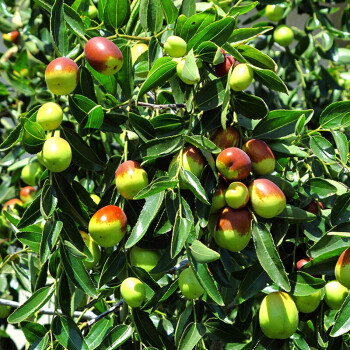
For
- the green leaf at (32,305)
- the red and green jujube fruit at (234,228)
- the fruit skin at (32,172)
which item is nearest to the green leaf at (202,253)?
the red and green jujube fruit at (234,228)

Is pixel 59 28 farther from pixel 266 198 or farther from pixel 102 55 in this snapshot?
pixel 266 198

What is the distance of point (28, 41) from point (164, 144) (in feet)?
4.07

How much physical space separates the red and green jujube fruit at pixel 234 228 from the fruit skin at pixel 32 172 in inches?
35.2

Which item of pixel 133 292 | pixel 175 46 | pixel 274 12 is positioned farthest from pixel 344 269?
pixel 274 12

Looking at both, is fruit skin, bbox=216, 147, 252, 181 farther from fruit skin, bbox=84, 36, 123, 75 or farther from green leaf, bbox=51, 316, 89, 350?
green leaf, bbox=51, 316, 89, 350

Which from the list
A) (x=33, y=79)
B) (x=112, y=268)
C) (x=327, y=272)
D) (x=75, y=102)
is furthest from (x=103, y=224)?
(x=33, y=79)

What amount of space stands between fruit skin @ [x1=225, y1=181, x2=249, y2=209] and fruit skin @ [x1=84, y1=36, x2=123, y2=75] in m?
0.27

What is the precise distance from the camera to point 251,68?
0.93 metres

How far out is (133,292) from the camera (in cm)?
94

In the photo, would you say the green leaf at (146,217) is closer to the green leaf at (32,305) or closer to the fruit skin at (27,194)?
the green leaf at (32,305)

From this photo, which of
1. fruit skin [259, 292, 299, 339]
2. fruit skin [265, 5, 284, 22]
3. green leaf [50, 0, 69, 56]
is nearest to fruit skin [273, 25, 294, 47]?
fruit skin [265, 5, 284, 22]

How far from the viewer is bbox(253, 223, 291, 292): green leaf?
2.88 feet

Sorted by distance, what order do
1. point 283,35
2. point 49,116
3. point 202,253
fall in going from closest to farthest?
point 202,253 → point 49,116 → point 283,35

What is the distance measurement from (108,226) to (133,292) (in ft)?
0.36
